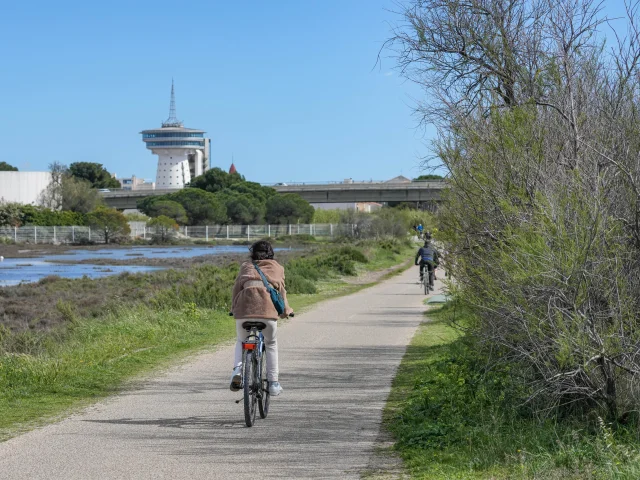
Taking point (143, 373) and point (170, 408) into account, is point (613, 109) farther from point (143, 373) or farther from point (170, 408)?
point (143, 373)

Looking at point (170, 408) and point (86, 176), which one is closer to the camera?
point (170, 408)

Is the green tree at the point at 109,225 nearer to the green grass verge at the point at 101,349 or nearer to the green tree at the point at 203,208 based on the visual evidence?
the green tree at the point at 203,208

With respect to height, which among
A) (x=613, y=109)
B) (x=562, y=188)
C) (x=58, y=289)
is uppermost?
(x=613, y=109)

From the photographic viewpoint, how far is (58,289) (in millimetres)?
40438

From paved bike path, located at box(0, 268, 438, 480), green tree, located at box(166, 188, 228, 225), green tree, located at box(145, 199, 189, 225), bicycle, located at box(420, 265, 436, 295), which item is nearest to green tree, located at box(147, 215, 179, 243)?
green tree, located at box(145, 199, 189, 225)

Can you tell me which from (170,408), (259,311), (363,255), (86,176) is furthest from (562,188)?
(86,176)

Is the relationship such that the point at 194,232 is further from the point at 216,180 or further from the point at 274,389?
the point at 274,389

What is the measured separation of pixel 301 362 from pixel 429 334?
471cm

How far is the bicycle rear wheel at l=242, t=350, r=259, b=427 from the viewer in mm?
9039

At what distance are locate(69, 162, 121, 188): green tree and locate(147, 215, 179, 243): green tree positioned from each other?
228 ft

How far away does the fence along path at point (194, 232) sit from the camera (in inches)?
3944

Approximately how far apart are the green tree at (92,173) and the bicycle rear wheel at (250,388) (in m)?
166

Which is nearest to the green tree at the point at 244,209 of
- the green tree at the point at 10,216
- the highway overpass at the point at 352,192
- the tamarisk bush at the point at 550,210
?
the highway overpass at the point at 352,192

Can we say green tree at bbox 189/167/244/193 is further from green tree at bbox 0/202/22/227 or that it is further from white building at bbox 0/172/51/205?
green tree at bbox 0/202/22/227
